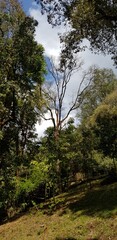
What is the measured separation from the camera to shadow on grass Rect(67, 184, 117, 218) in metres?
15.1

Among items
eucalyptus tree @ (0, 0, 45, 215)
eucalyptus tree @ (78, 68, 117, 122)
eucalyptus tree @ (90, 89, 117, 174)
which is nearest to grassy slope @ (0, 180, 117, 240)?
eucalyptus tree @ (0, 0, 45, 215)

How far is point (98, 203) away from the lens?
55.8 ft

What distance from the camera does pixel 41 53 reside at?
73.5 ft

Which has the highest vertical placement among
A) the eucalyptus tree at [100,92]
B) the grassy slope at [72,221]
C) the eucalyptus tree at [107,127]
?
the eucalyptus tree at [100,92]

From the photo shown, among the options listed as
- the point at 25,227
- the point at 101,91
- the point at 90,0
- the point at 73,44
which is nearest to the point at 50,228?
the point at 25,227

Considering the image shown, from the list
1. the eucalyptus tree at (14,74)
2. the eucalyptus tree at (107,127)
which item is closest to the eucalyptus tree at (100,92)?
the eucalyptus tree at (107,127)

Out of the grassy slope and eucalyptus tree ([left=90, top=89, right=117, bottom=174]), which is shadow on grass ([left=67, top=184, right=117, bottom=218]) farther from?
eucalyptus tree ([left=90, top=89, right=117, bottom=174])

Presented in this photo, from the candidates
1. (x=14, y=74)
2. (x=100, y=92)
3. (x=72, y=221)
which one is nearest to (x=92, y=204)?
(x=72, y=221)

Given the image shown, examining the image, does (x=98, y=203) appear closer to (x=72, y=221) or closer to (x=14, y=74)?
(x=72, y=221)

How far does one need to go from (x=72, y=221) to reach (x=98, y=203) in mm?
2099

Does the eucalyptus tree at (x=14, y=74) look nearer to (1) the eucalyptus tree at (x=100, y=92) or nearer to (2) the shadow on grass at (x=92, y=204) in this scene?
(2) the shadow on grass at (x=92, y=204)

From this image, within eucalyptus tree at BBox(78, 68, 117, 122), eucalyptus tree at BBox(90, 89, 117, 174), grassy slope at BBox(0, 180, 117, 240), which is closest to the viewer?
grassy slope at BBox(0, 180, 117, 240)

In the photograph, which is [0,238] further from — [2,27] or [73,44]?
[2,27]

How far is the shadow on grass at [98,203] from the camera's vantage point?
1511cm
